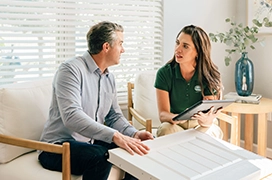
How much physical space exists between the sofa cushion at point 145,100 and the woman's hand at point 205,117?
0.67 metres

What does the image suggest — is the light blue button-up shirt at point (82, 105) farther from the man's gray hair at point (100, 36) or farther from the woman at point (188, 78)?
the woman at point (188, 78)

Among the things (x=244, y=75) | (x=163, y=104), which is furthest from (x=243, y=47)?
(x=163, y=104)

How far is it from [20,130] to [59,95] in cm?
38

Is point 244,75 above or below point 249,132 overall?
above

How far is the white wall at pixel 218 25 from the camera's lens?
3.16 m

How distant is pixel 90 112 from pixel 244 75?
1623mm

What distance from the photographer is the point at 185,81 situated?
2299 millimetres

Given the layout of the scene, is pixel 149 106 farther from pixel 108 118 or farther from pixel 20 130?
pixel 20 130

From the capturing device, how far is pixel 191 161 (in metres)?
1.45

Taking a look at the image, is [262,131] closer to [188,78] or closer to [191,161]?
[188,78]

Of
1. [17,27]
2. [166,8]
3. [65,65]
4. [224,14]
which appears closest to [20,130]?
[65,65]

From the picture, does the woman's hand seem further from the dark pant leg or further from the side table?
the side table

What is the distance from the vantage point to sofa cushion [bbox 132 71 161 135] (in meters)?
2.71

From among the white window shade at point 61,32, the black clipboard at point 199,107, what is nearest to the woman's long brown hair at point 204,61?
the black clipboard at point 199,107
